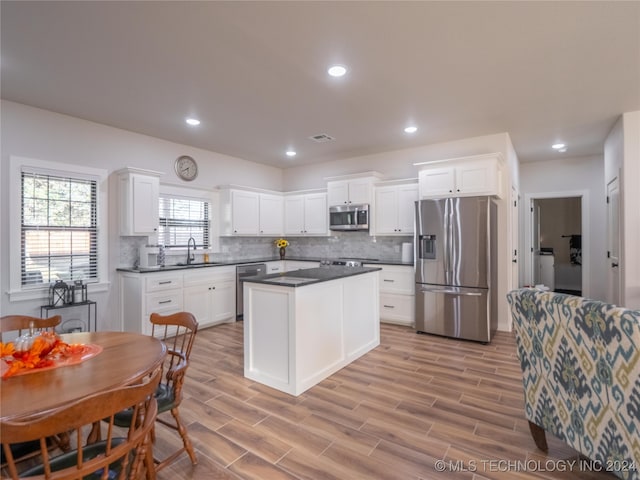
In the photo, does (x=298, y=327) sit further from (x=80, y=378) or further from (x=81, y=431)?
(x=81, y=431)

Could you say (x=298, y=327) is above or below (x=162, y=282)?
below

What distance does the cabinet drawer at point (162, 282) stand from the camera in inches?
165

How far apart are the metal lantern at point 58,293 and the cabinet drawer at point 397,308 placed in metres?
4.02

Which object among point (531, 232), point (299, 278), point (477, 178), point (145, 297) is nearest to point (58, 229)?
point (145, 297)

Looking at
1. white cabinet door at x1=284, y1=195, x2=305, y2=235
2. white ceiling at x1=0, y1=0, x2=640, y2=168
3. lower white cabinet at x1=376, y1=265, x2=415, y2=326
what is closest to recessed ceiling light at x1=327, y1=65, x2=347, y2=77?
white ceiling at x1=0, y1=0, x2=640, y2=168

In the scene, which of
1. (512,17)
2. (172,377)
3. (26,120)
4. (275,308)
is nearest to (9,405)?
(172,377)

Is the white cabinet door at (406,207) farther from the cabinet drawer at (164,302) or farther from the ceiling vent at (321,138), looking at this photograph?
the cabinet drawer at (164,302)

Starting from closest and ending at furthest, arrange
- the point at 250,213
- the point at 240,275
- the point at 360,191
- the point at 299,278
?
the point at 299,278 < the point at 240,275 < the point at 360,191 < the point at 250,213

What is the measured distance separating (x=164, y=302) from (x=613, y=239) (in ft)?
20.2

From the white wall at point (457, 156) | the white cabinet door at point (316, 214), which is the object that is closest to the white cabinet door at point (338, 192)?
the white cabinet door at point (316, 214)

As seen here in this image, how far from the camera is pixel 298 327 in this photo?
281cm

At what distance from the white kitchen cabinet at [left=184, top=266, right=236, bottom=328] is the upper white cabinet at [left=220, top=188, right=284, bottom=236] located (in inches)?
32.3

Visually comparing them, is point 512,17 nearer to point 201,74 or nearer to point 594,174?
point 201,74

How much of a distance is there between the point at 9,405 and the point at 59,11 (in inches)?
91.1
